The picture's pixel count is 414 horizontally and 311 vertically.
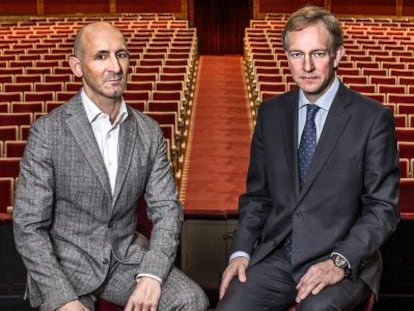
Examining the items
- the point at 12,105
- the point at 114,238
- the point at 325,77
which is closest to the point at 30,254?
the point at 114,238

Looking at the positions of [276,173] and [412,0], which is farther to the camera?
[412,0]

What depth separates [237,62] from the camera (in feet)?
18.8

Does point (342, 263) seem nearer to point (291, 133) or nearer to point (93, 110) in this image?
point (291, 133)

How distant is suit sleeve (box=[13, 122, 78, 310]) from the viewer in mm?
882

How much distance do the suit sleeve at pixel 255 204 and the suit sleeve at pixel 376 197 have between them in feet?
0.44

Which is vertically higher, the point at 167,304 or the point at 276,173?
the point at 276,173

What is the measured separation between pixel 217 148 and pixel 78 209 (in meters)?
2.04

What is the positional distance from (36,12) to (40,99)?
4.29 metres

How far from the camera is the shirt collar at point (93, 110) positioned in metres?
0.94

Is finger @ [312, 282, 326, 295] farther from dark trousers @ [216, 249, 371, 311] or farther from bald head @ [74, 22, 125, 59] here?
bald head @ [74, 22, 125, 59]

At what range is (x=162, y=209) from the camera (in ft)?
3.15

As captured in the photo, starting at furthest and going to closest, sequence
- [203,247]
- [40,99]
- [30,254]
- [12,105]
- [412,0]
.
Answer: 1. [412,0]
2. [40,99]
3. [12,105]
4. [203,247]
5. [30,254]

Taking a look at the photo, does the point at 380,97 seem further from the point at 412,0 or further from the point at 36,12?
the point at 36,12

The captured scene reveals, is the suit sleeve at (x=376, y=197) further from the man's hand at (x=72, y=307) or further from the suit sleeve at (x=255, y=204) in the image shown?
the man's hand at (x=72, y=307)
